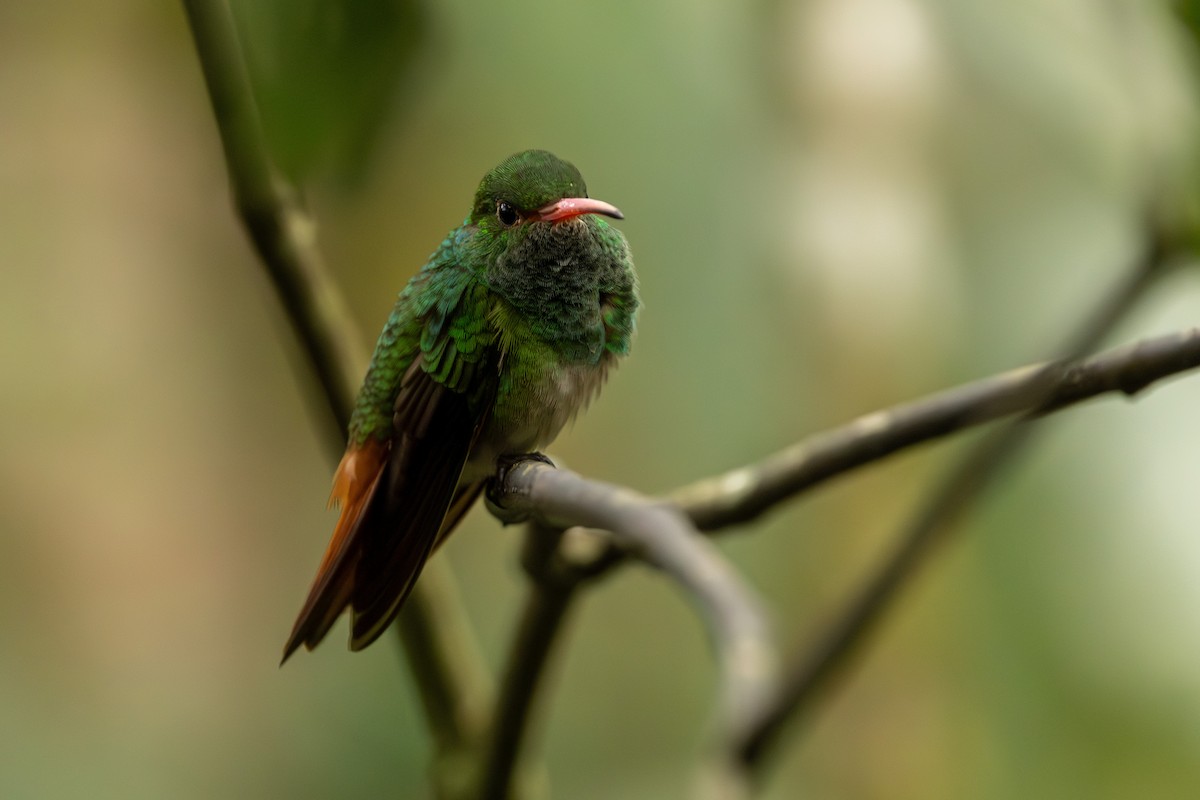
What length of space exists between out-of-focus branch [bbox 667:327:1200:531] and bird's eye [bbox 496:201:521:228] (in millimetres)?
349

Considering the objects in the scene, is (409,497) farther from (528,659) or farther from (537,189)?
(528,659)

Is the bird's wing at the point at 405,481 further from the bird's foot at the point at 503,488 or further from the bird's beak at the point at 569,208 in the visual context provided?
the bird's beak at the point at 569,208

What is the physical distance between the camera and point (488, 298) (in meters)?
1.02

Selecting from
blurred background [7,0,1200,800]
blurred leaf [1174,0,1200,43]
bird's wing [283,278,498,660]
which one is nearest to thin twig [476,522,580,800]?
bird's wing [283,278,498,660]

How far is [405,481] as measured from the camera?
32.6 inches

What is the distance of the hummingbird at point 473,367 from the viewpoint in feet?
2.52

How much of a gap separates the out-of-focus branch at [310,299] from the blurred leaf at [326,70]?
0.05 m

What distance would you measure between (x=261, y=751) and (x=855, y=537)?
1.61 meters

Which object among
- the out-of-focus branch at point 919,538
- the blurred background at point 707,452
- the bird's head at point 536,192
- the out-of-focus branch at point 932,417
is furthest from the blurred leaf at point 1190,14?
the blurred background at point 707,452

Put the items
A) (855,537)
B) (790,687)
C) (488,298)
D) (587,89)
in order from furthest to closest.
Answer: (855,537) < (587,89) < (790,687) < (488,298)

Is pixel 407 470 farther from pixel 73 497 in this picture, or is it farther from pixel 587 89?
pixel 73 497

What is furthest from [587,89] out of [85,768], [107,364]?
[85,768]

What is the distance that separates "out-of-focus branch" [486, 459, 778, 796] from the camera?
1.56 feet

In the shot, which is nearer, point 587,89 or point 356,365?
point 356,365
